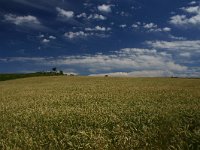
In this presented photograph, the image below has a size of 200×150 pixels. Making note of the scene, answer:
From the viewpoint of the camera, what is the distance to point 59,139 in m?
12.6

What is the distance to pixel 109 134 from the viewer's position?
12.6 m

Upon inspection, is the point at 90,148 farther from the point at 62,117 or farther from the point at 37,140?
the point at 62,117

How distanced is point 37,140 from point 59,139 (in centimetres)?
89

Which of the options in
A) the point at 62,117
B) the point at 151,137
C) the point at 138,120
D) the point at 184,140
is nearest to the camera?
the point at 184,140

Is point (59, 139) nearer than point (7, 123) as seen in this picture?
Yes

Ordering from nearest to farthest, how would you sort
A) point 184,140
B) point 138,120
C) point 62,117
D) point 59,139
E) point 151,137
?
1. point 184,140
2. point 151,137
3. point 59,139
4. point 138,120
5. point 62,117

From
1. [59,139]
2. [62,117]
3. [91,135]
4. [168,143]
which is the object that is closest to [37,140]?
[59,139]

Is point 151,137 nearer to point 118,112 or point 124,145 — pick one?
point 124,145

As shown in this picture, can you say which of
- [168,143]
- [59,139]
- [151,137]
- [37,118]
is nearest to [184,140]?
[168,143]

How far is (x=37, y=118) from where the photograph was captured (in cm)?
→ 1678

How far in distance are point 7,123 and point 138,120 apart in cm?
629

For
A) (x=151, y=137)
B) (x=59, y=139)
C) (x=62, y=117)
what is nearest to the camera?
(x=151, y=137)

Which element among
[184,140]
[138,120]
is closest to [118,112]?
[138,120]

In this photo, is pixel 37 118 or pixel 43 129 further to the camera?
pixel 37 118
